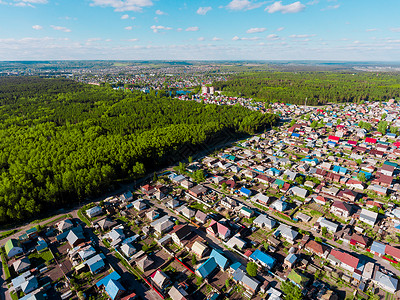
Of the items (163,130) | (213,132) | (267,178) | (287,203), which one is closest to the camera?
(287,203)

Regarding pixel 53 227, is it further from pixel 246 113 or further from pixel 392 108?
pixel 392 108

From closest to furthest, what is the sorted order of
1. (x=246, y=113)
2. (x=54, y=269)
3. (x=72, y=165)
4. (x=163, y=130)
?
(x=54, y=269) → (x=72, y=165) → (x=163, y=130) → (x=246, y=113)

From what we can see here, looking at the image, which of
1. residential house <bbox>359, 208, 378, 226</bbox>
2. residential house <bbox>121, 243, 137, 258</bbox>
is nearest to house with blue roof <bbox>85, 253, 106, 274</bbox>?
residential house <bbox>121, 243, 137, 258</bbox>

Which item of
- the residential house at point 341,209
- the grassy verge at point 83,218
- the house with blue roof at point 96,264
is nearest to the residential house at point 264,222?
the residential house at point 341,209

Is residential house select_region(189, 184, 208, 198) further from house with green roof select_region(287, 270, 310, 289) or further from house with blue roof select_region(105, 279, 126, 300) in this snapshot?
house with green roof select_region(287, 270, 310, 289)

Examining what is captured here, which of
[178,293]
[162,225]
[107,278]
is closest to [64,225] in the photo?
[107,278]

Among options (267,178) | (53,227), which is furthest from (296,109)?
(53,227)

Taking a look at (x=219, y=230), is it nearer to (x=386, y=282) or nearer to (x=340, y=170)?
(x=386, y=282)

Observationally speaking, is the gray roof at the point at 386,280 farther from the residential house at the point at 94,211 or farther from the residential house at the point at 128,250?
the residential house at the point at 94,211
